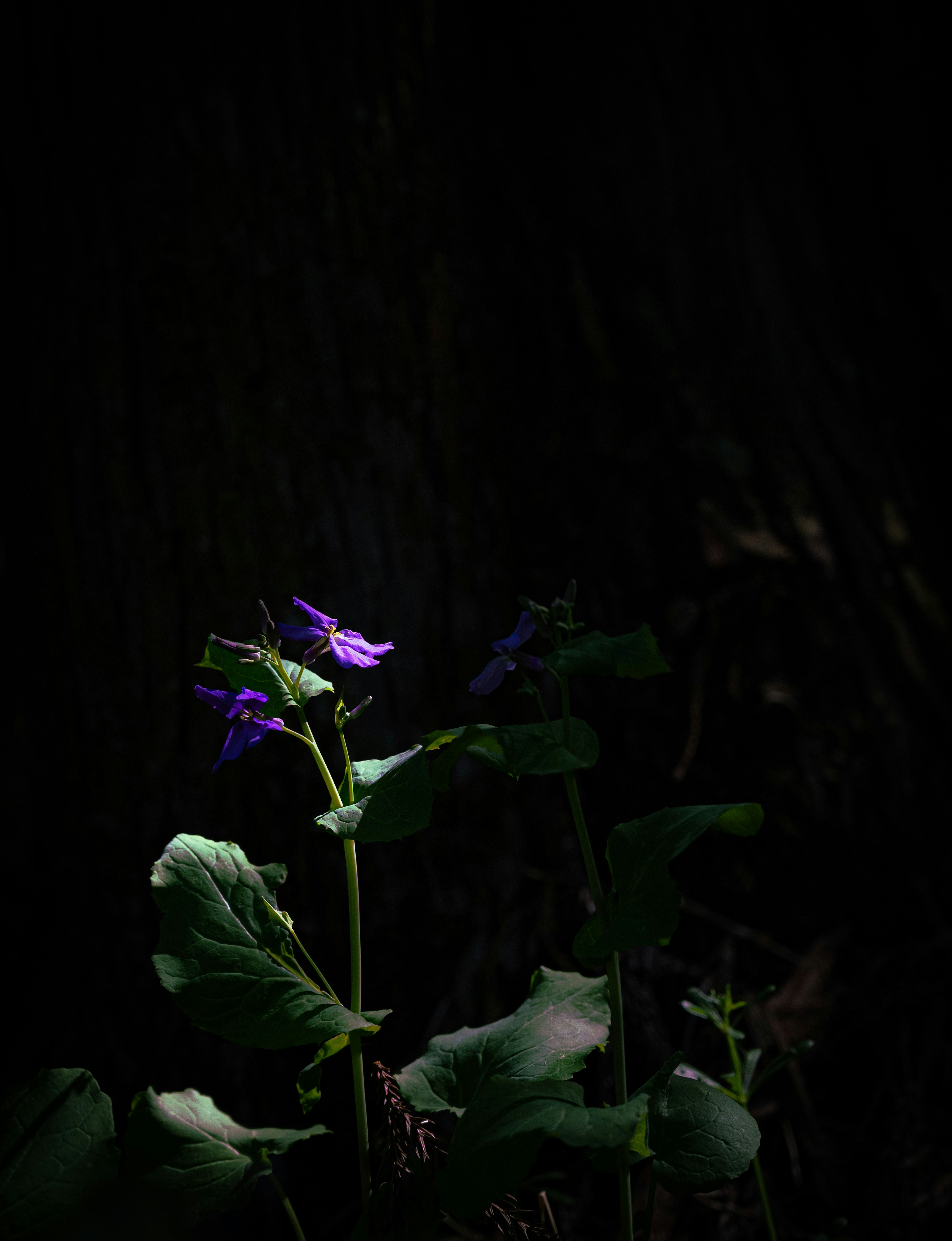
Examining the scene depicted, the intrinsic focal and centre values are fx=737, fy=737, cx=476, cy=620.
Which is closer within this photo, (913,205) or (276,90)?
(276,90)

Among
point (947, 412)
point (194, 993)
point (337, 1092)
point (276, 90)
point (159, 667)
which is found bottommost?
point (337, 1092)

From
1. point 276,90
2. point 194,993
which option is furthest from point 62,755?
point 276,90

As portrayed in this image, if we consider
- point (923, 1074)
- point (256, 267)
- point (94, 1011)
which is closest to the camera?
point (923, 1074)

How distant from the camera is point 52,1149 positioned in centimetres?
61

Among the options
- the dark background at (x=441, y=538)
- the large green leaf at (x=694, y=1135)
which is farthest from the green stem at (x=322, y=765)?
the dark background at (x=441, y=538)

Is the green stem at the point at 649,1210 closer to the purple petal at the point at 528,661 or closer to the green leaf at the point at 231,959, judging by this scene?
the green leaf at the point at 231,959

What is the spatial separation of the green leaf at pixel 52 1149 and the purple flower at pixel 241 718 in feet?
0.97

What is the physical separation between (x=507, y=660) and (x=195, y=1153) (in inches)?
20.3

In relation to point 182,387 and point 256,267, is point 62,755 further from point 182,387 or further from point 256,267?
point 256,267

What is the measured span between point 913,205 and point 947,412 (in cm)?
51

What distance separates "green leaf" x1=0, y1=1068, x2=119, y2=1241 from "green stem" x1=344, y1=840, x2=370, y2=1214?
201mm

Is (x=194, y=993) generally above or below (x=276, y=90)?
below

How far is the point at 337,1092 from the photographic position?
1244mm

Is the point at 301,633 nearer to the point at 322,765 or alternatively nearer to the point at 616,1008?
the point at 322,765
